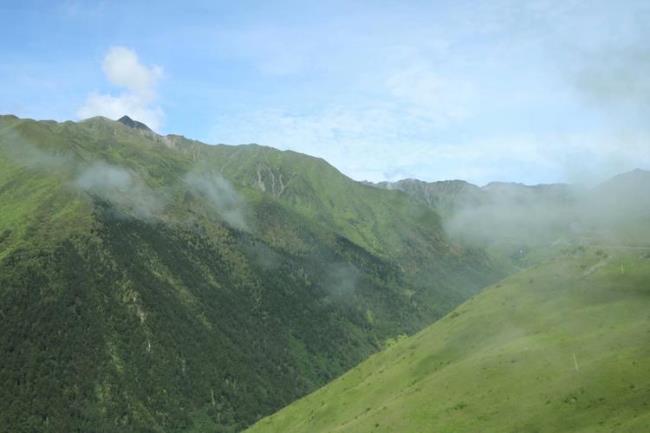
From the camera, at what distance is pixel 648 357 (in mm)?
75812

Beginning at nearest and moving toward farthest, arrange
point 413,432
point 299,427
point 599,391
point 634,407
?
point 634,407
point 599,391
point 413,432
point 299,427

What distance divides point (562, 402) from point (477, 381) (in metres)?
19.0

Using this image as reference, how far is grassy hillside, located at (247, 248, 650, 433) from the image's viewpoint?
72250 millimetres

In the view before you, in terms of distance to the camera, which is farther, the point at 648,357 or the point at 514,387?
the point at 514,387

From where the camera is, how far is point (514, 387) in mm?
83688

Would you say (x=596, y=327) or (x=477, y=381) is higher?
(x=596, y=327)

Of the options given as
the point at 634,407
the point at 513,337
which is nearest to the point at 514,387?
the point at 634,407

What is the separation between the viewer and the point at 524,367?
89.4 metres

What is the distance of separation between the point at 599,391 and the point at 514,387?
43.1 ft

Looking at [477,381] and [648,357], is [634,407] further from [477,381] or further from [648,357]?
[477,381]

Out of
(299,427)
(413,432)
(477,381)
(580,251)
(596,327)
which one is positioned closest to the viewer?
(413,432)

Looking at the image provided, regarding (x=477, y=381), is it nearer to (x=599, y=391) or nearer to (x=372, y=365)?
(x=599, y=391)

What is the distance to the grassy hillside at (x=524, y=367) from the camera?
72250 millimetres

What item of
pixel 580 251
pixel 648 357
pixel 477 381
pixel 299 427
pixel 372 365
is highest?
pixel 580 251
